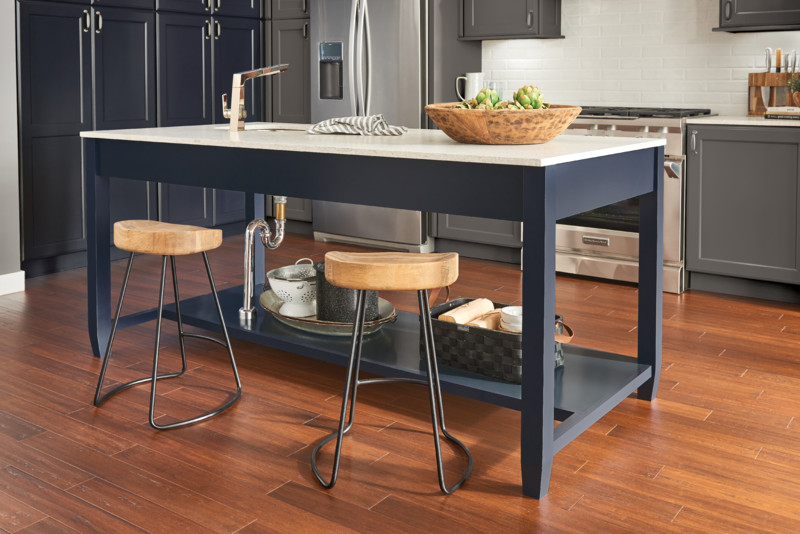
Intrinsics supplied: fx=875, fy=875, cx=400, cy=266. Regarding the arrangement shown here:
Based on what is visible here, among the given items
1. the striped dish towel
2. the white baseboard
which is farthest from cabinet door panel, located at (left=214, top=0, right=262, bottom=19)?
the striped dish towel

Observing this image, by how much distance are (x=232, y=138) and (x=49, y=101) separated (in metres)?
2.47

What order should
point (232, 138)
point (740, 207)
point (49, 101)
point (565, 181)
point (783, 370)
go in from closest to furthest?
point (565, 181) → point (232, 138) → point (783, 370) → point (740, 207) → point (49, 101)

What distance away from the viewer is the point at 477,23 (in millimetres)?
5363

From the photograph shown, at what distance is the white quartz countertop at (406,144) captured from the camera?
91.1 inches

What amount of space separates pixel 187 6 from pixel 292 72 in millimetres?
906

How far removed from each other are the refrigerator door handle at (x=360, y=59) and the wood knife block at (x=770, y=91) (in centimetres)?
230

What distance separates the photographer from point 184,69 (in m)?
5.80

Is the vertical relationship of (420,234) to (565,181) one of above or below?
below

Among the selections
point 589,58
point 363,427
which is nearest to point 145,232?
point 363,427

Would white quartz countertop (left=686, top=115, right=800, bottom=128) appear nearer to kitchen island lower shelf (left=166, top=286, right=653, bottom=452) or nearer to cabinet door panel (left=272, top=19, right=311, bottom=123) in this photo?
kitchen island lower shelf (left=166, top=286, right=653, bottom=452)

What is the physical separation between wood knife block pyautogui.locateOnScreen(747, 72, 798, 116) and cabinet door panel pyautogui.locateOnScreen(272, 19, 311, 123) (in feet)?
9.68

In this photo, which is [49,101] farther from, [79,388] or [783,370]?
[783,370]

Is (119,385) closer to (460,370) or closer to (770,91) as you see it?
(460,370)

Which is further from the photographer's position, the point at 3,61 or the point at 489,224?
the point at 489,224
